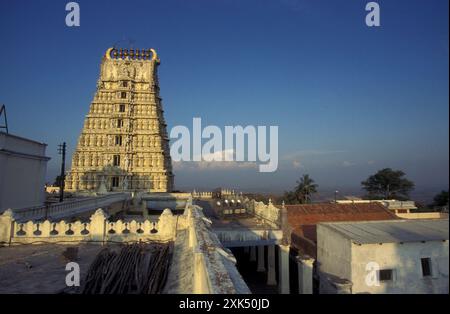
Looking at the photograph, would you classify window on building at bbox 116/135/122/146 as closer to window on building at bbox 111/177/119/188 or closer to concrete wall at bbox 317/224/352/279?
window on building at bbox 111/177/119/188

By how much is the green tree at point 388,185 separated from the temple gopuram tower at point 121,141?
158 feet

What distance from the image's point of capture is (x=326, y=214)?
29953 mm

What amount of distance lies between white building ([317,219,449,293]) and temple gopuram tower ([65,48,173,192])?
34937mm

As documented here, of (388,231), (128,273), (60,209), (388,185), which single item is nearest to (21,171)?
(60,209)

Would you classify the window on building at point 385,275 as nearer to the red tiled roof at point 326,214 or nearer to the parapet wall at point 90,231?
the parapet wall at point 90,231

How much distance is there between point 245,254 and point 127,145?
25300 mm

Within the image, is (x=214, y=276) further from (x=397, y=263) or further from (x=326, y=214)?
(x=326, y=214)

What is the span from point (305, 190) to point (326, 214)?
3273 cm

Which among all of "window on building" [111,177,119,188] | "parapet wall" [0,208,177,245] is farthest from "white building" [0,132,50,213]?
"window on building" [111,177,119,188]

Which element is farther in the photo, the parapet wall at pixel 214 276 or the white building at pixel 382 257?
the white building at pixel 382 257

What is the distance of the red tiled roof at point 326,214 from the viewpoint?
27695mm

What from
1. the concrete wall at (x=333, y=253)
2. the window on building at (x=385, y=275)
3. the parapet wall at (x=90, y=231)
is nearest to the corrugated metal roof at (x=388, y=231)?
the concrete wall at (x=333, y=253)

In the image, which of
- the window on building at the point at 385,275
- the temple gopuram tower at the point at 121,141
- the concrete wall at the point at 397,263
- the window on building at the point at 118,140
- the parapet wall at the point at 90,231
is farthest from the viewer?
the window on building at the point at 118,140
